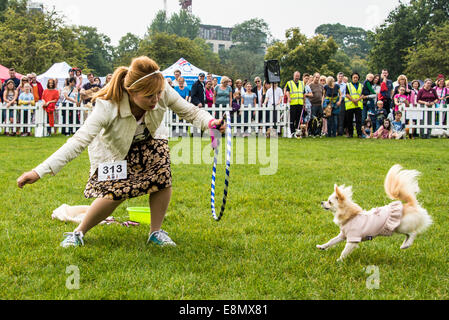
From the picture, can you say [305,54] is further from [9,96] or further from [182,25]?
[182,25]

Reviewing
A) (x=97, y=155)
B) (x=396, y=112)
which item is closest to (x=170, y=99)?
(x=97, y=155)

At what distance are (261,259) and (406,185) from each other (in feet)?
4.57

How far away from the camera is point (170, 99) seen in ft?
14.4

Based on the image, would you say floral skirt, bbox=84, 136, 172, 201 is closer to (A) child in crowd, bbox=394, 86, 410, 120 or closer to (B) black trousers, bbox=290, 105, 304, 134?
(B) black trousers, bbox=290, 105, 304, 134

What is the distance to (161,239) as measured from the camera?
4.48 metres

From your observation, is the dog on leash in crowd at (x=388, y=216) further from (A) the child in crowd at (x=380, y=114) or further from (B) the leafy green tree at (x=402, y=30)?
(B) the leafy green tree at (x=402, y=30)

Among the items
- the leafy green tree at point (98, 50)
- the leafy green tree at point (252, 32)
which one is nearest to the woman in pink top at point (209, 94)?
the leafy green tree at point (98, 50)

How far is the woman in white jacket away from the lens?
384 cm

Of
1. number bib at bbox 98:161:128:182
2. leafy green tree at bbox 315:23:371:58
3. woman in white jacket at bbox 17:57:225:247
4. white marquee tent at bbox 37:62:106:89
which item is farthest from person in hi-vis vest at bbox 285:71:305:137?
leafy green tree at bbox 315:23:371:58

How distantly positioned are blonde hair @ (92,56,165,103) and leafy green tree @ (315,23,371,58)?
146 m

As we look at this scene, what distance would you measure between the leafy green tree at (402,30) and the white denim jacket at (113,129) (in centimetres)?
5762

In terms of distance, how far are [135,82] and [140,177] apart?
93cm

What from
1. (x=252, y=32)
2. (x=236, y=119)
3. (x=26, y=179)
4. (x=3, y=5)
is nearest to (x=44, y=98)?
(x=236, y=119)

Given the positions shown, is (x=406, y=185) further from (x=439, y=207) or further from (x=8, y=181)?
(x=8, y=181)
